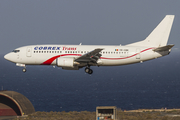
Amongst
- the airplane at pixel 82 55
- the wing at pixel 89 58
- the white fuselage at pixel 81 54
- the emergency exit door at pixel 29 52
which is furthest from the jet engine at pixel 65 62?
the emergency exit door at pixel 29 52

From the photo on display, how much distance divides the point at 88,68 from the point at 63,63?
5.06 m

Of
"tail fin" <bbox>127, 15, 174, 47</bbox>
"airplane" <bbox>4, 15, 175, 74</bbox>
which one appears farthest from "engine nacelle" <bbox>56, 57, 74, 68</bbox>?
"tail fin" <bbox>127, 15, 174, 47</bbox>

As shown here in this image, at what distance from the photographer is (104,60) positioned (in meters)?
53.3

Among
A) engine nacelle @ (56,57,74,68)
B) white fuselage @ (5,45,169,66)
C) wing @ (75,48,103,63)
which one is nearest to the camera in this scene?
wing @ (75,48,103,63)

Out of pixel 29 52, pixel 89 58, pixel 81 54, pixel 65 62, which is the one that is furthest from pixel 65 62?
pixel 29 52

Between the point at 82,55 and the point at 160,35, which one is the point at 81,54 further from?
the point at 160,35

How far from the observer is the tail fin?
5700cm

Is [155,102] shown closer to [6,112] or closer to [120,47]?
[6,112]

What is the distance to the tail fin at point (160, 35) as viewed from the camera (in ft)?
187

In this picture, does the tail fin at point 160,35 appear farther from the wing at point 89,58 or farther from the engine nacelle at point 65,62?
the engine nacelle at point 65,62

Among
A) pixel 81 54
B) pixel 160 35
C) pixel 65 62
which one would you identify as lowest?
pixel 65 62

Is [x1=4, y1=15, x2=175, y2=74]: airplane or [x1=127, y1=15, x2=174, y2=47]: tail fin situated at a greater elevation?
[x1=127, y1=15, x2=174, y2=47]: tail fin

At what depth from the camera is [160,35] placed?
57.3m

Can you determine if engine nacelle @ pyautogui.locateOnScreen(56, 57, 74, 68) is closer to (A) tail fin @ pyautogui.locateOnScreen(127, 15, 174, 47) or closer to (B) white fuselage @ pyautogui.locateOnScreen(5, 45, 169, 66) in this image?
(B) white fuselage @ pyautogui.locateOnScreen(5, 45, 169, 66)
